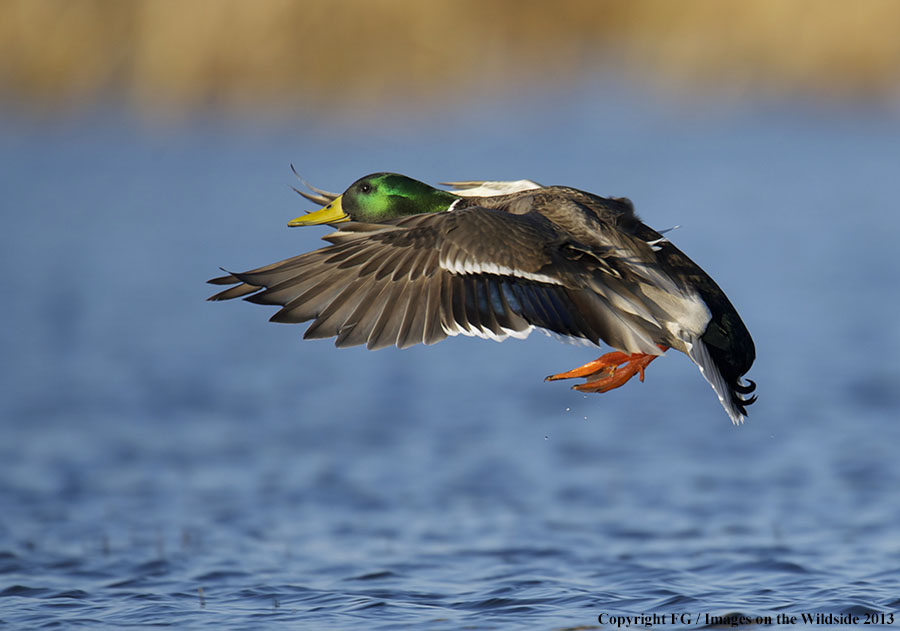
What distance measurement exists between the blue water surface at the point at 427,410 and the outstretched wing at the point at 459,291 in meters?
1.47

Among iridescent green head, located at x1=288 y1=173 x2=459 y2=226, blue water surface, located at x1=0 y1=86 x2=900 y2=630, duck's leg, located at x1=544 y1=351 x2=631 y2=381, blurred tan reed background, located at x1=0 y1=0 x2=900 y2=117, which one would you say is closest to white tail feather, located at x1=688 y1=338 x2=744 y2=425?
duck's leg, located at x1=544 y1=351 x2=631 y2=381

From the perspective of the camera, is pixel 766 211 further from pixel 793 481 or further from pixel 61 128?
pixel 61 128

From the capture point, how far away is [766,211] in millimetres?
12859

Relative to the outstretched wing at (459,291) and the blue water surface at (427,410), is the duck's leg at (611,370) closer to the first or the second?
the outstretched wing at (459,291)

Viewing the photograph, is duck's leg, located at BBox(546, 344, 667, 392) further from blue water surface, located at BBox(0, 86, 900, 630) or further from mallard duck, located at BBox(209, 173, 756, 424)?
blue water surface, located at BBox(0, 86, 900, 630)

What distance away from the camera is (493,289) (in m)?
4.17

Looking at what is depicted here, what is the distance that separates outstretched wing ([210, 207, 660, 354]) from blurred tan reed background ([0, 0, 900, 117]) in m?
9.29

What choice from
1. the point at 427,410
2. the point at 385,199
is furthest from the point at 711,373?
the point at 427,410

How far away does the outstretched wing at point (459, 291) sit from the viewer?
13.5 feet

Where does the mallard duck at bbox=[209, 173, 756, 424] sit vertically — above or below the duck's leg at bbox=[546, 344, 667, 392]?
above

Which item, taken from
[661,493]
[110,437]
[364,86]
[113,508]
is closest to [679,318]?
[661,493]

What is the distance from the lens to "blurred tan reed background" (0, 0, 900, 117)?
43.4 feet

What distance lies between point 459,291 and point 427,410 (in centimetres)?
438

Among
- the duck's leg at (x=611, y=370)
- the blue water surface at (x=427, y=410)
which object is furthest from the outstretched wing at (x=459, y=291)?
the blue water surface at (x=427, y=410)
